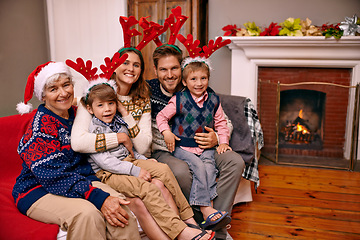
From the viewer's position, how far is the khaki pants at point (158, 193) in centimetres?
156

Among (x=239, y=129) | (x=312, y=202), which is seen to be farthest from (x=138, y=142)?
(x=312, y=202)

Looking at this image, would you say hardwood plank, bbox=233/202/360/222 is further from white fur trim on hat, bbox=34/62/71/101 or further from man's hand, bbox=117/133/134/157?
white fur trim on hat, bbox=34/62/71/101

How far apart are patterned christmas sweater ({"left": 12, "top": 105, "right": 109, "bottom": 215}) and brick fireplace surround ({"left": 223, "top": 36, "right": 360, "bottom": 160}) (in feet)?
Answer: 7.28

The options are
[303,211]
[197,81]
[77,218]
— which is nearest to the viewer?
[77,218]

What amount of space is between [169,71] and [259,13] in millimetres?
1800

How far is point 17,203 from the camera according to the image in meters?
1.50

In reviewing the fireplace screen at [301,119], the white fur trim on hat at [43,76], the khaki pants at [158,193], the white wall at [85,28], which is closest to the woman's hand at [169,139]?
the khaki pants at [158,193]

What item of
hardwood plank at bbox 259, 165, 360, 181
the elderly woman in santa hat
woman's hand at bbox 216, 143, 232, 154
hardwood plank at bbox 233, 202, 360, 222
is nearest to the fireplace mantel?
hardwood plank at bbox 259, 165, 360, 181

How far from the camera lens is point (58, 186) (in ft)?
4.75

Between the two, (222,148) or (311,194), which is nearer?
(222,148)

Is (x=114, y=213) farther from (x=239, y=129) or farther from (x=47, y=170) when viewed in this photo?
(x=239, y=129)

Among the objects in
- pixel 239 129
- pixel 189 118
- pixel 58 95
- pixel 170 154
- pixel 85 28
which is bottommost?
pixel 170 154

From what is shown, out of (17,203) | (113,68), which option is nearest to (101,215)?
(17,203)

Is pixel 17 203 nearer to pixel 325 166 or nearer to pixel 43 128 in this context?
pixel 43 128
